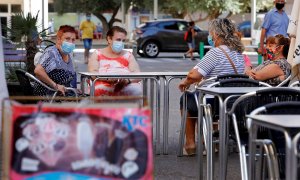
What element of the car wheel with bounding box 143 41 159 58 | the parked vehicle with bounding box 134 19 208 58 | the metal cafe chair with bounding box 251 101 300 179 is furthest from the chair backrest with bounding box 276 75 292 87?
the car wheel with bounding box 143 41 159 58

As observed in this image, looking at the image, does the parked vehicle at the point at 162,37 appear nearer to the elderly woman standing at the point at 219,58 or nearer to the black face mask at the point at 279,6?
the black face mask at the point at 279,6

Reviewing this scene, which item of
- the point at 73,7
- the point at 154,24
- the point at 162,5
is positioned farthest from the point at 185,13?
the point at 154,24

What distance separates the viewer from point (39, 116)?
14.6ft

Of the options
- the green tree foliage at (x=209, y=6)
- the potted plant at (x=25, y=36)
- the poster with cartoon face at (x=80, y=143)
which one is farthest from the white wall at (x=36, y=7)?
the green tree foliage at (x=209, y=6)

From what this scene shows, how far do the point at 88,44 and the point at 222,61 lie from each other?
22770 millimetres

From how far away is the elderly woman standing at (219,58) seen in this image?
29.7ft

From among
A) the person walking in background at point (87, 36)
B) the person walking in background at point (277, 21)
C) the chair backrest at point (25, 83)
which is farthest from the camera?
the person walking in background at point (87, 36)

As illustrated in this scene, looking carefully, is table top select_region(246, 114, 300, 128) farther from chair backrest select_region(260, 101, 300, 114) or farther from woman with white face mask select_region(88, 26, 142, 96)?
woman with white face mask select_region(88, 26, 142, 96)

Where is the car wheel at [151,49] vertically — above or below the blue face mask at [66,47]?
below

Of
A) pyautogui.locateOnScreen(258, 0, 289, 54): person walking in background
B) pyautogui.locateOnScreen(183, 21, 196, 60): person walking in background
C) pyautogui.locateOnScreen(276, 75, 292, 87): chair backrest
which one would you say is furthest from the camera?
pyautogui.locateOnScreen(183, 21, 196, 60): person walking in background

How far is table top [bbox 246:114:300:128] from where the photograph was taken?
4.90 metres

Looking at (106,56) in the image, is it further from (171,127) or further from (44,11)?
(44,11)

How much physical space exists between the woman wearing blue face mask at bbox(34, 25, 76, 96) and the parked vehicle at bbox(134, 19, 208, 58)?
27.0 m

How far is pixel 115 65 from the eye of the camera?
10234 millimetres
